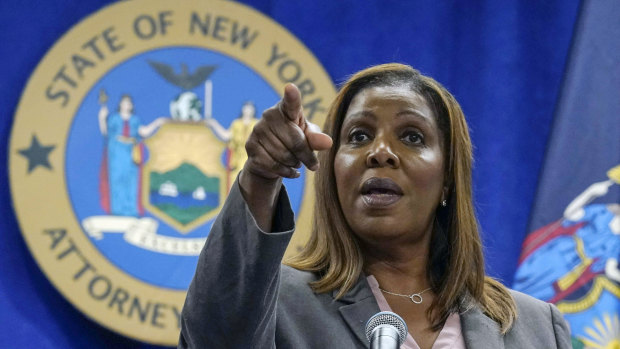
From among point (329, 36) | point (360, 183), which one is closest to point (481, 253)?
point (360, 183)

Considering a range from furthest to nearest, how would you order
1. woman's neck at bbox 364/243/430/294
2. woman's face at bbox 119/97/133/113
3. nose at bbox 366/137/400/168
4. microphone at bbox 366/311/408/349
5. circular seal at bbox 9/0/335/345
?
1. woman's face at bbox 119/97/133/113
2. circular seal at bbox 9/0/335/345
3. woman's neck at bbox 364/243/430/294
4. nose at bbox 366/137/400/168
5. microphone at bbox 366/311/408/349

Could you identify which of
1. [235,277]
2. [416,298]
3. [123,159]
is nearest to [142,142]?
[123,159]

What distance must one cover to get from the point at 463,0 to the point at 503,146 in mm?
563

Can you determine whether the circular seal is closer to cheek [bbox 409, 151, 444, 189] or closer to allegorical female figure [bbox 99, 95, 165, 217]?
allegorical female figure [bbox 99, 95, 165, 217]

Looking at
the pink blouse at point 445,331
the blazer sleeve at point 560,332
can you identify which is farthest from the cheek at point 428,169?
the blazer sleeve at point 560,332

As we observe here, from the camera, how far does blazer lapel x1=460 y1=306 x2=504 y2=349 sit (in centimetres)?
173

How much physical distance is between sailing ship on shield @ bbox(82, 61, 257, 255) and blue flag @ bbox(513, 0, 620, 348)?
44.2 inches

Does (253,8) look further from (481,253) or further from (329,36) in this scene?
(481,253)

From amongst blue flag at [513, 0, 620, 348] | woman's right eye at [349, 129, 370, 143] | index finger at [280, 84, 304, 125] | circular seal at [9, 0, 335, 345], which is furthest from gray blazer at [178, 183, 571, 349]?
blue flag at [513, 0, 620, 348]

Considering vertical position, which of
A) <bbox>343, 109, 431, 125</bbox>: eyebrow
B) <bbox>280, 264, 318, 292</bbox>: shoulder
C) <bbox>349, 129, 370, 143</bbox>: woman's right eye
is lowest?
<bbox>280, 264, 318, 292</bbox>: shoulder

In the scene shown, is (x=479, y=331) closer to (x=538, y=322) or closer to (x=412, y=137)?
(x=538, y=322)

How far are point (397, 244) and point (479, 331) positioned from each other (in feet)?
0.77

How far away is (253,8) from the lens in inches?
132

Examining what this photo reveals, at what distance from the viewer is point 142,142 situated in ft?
10.4
